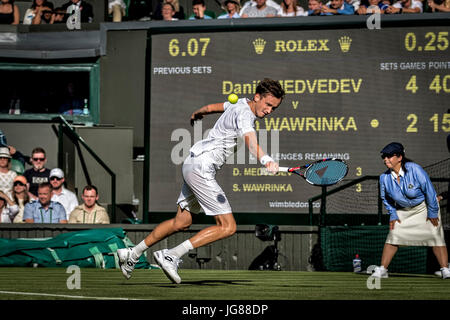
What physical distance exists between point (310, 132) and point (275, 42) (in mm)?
1412

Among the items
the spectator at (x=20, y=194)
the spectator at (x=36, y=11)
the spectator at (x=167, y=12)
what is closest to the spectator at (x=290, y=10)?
the spectator at (x=167, y=12)

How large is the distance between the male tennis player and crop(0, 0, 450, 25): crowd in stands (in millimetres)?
5750

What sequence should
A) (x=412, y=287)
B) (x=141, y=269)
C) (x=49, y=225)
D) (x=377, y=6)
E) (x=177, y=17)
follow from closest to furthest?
(x=412, y=287), (x=141, y=269), (x=49, y=225), (x=377, y=6), (x=177, y=17)

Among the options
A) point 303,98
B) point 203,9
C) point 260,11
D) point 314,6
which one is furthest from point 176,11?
point 303,98

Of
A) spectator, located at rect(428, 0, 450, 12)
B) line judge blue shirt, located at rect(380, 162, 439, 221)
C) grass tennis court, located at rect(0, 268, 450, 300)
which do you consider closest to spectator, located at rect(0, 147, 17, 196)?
grass tennis court, located at rect(0, 268, 450, 300)

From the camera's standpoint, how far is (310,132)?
12055 millimetres

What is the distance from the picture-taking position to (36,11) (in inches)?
592

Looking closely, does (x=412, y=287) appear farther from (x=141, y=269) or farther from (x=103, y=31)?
(x=103, y=31)

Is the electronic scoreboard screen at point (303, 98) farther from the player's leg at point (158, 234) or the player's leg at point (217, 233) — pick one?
the player's leg at point (217, 233)

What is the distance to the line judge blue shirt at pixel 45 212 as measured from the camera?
1216cm

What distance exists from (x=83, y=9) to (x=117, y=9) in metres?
0.62

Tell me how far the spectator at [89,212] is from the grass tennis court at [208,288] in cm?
276

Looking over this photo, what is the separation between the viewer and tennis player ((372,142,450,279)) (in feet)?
32.3
